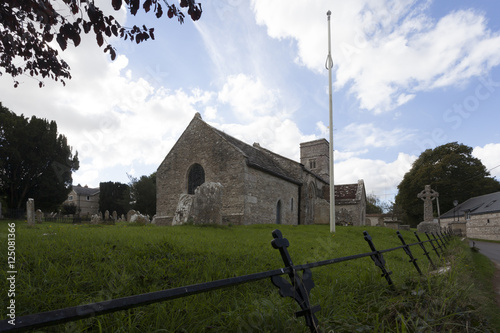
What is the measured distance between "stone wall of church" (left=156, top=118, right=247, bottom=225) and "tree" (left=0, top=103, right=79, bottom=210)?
2007cm

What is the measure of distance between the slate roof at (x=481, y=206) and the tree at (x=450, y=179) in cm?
494

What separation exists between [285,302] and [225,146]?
15.4 meters

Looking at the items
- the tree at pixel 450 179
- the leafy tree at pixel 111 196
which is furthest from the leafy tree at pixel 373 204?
the leafy tree at pixel 111 196

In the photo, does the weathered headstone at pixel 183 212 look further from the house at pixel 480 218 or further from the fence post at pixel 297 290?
the house at pixel 480 218

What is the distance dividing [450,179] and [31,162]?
54710mm

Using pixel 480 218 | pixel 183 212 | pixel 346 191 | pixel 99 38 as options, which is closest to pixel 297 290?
pixel 99 38

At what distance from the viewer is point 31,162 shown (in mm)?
31500

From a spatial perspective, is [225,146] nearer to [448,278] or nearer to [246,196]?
[246,196]

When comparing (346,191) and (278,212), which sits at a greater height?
(346,191)

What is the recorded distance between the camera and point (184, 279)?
3.65 meters

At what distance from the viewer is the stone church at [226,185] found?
12.8 metres

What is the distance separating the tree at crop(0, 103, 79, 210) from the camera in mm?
29625

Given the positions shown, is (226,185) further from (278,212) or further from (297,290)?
(297,290)

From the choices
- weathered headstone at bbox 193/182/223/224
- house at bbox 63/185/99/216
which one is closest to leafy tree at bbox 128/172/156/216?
house at bbox 63/185/99/216
